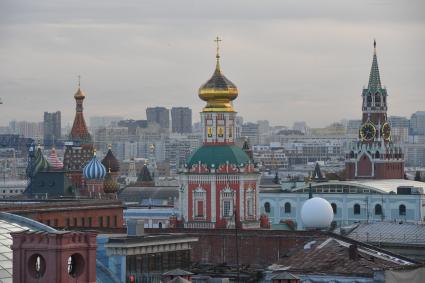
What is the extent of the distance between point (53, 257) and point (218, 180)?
37.6 metres

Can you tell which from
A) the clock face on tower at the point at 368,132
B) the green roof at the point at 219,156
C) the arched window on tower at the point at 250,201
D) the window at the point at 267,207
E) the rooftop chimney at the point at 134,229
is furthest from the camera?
the clock face on tower at the point at 368,132

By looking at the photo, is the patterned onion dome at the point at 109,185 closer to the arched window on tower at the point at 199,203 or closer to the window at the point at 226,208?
the arched window on tower at the point at 199,203

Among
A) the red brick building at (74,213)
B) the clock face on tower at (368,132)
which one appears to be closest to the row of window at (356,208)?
the clock face on tower at (368,132)

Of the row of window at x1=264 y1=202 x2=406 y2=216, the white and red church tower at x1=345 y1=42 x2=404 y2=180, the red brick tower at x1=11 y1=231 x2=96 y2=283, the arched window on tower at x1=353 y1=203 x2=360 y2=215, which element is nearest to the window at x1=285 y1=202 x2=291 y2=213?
the row of window at x1=264 y1=202 x2=406 y2=216

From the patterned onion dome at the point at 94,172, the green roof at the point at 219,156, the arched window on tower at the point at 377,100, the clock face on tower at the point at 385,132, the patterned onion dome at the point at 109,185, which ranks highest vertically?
the arched window on tower at the point at 377,100

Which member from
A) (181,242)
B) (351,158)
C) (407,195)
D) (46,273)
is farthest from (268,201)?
(46,273)

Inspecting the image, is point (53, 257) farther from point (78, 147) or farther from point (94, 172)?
point (78, 147)

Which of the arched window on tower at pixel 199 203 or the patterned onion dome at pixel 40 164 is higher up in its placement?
the patterned onion dome at pixel 40 164

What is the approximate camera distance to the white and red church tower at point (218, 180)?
7062cm

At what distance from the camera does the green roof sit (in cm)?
7100

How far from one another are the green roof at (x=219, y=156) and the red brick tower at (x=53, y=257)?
36.5m

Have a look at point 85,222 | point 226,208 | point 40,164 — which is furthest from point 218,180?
point 40,164

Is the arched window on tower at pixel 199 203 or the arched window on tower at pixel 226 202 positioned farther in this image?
the arched window on tower at pixel 199 203

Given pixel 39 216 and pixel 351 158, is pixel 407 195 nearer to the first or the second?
pixel 351 158
